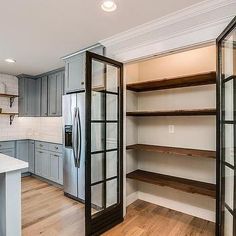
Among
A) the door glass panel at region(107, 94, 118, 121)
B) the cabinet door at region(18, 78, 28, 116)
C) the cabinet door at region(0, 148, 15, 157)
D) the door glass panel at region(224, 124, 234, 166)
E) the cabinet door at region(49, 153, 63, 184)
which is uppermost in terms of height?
the cabinet door at region(18, 78, 28, 116)

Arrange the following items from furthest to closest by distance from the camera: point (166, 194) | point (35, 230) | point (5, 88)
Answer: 1. point (5, 88)
2. point (166, 194)
3. point (35, 230)

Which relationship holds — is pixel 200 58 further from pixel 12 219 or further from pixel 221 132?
pixel 12 219

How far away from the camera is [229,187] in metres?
1.78

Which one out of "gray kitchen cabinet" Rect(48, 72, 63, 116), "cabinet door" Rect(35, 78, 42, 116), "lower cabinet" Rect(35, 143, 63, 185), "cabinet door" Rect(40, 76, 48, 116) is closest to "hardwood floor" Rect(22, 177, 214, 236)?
"lower cabinet" Rect(35, 143, 63, 185)

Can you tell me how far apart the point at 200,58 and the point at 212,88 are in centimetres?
49

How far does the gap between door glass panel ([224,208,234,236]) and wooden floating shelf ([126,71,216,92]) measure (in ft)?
5.04

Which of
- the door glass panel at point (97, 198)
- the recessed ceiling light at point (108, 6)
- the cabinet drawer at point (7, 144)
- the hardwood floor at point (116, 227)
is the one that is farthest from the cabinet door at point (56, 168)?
the recessed ceiling light at point (108, 6)

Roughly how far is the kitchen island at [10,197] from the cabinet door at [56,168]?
1.96m

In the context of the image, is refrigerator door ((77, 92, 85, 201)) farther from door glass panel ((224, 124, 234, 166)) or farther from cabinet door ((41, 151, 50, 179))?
door glass panel ((224, 124, 234, 166))

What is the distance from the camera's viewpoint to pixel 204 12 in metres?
1.82

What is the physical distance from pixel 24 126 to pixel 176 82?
13.2ft

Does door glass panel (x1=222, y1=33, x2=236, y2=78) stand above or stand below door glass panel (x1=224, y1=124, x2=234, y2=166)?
above

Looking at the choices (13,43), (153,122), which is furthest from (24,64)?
(153,122)

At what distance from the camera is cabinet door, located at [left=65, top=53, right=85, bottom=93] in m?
3.08
